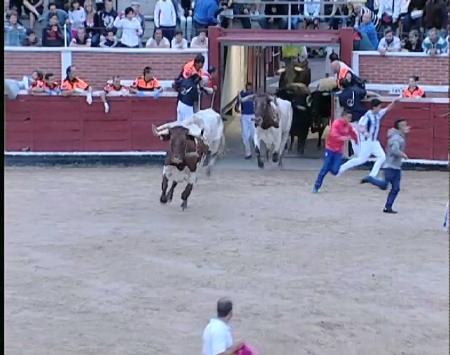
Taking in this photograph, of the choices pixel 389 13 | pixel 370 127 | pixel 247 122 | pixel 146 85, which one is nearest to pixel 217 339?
pixel 370 127

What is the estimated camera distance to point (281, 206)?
15.2m

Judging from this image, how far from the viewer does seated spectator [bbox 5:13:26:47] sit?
20562 millimetres

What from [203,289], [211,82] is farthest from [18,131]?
[203,289]

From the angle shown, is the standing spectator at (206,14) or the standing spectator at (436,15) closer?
the standing spectator at (436,15)

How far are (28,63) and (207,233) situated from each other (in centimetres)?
827

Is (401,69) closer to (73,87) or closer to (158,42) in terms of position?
(158,42)

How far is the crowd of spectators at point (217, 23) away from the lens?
66.0 feet

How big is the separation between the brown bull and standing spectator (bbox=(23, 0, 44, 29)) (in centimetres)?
886

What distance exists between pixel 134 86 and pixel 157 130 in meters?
5.45

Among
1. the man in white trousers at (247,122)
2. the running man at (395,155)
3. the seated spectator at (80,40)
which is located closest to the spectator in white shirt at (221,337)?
the running man at (395,155)

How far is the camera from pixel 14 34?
67.8 ft

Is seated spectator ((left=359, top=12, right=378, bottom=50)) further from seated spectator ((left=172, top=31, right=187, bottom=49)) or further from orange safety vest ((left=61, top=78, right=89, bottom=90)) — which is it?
orange safety vest ((left=61, top=78, right=89, bottom=90))

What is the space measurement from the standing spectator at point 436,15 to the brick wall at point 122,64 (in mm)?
A: 4538

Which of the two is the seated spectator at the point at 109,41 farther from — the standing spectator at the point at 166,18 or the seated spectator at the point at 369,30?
the seated spectator at the point at 369,30
